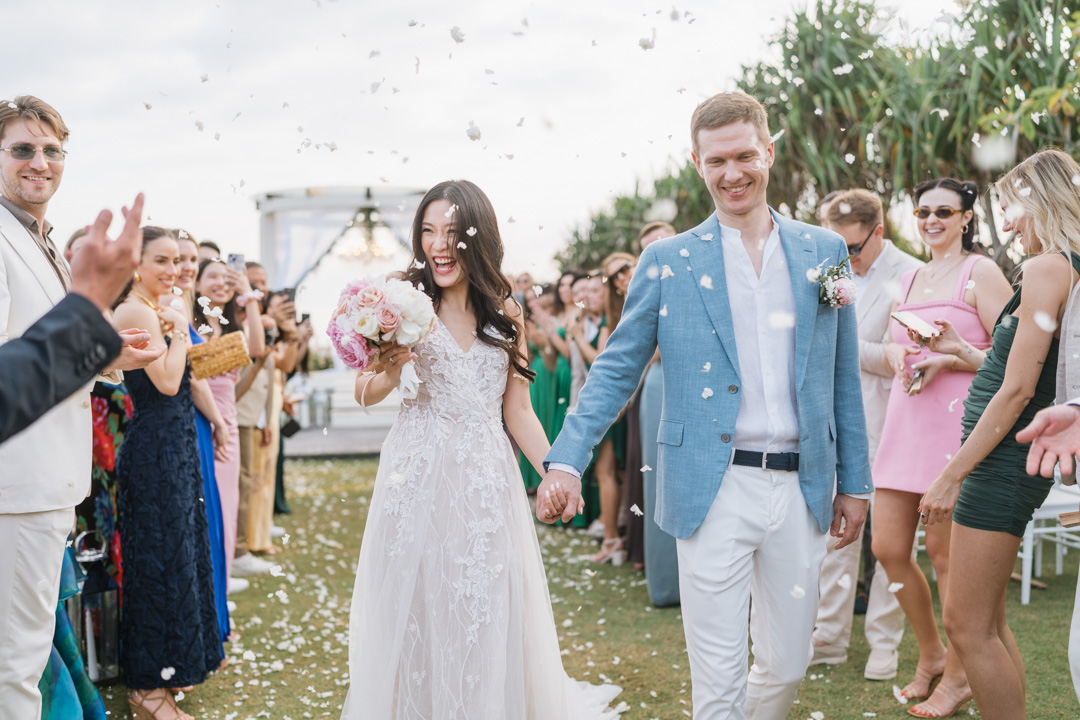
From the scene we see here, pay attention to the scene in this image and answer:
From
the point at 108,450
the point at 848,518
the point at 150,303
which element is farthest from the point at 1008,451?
the point at 108,450

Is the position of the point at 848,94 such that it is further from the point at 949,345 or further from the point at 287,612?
the point at 287,612

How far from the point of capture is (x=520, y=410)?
10.5 feet

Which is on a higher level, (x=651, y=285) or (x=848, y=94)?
(x=848, y=94)

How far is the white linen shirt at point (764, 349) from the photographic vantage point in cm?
260

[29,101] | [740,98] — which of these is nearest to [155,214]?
[29,101]

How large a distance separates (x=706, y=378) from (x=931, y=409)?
1679 mm

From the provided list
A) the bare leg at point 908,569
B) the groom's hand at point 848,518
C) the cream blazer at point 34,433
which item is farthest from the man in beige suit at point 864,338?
the cream blazer at point 34,433

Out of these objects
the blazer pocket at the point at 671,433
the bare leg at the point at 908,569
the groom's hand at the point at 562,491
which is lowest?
the bare leg at the point at 908,569

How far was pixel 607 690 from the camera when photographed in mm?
3955

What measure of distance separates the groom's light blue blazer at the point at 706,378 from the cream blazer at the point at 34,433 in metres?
1.48

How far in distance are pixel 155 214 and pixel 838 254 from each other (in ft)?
10.0

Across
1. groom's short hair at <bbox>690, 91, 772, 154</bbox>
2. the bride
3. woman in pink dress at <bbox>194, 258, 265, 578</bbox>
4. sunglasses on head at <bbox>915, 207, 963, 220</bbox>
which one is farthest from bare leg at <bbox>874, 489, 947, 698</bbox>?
woman in pink dress at <bbox>194, 258, 265, 578</bbox>

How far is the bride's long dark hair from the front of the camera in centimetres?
312

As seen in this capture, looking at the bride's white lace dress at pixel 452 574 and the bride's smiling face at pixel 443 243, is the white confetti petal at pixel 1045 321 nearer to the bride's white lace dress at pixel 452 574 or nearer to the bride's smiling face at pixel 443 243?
the bride's white lace dress at pixel 452 574
